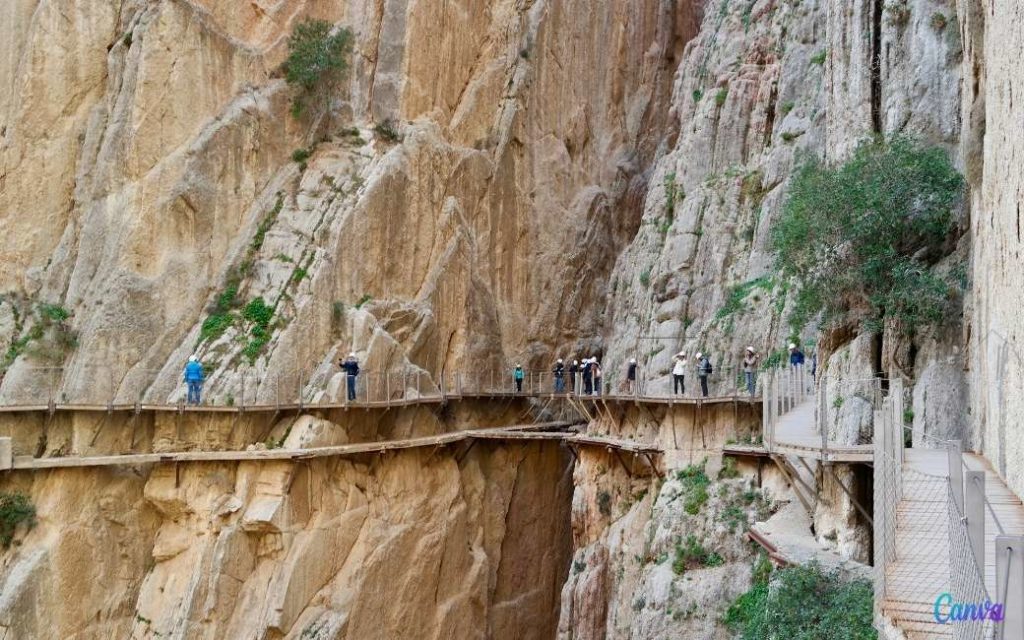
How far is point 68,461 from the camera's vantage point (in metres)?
31.1

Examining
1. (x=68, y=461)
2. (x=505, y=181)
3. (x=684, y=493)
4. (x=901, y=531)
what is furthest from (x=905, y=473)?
(x=505, y=181)

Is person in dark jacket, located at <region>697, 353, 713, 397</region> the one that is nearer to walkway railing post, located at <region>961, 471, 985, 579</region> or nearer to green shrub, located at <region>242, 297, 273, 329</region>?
green shrub, located at <region>242, 297, 273, 329</region>

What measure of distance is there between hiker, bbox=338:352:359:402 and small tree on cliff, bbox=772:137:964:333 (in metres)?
15.0

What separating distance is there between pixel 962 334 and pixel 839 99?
9246 millimetres

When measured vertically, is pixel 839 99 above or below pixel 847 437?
above

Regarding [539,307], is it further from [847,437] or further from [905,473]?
[905,473]

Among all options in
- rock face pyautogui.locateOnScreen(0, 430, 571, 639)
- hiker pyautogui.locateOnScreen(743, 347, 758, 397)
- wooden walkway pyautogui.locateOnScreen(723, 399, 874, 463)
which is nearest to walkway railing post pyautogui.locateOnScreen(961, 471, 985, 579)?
wooden walkway pyautogui.locateOnScreen(723, 399, 874, 463)

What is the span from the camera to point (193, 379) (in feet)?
109

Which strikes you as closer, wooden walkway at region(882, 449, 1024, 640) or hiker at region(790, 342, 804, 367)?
wooden walkway at region(882, 449, 1024, 640)

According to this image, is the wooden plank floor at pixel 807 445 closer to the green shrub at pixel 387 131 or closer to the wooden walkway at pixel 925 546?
the wooden walkway at pixel 925 546

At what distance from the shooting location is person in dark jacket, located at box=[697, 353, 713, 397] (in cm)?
3162

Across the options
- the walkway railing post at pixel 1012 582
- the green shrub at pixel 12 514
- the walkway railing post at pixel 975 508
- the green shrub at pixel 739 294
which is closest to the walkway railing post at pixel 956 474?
the walkway railing post at pixel 975 508

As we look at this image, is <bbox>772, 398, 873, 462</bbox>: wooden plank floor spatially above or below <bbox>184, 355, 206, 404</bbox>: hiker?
below

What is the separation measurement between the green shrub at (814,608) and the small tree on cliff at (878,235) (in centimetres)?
711
